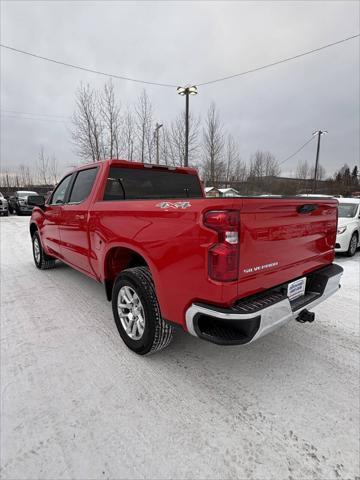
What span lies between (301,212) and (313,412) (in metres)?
1.52

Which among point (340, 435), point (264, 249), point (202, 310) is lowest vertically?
point (340, 435)

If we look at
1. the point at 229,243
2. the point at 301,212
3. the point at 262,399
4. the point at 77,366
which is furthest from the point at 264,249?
the point at 77,366

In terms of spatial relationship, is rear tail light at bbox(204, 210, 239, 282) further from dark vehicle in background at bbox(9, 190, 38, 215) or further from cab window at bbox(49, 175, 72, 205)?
dark vehicle in background at bbox(9, 190, 38, 215)

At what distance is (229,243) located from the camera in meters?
1.86

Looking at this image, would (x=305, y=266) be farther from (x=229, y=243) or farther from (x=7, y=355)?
(x=7, y=355)

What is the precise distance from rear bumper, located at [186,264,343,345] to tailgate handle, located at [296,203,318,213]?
64cm

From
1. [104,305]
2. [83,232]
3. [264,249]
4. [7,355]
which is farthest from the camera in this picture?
[104,305]

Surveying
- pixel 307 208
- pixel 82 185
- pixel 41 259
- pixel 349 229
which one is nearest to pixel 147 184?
pixel 82 185

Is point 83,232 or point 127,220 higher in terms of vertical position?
point 127,220

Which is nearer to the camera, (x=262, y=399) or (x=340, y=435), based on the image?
(x=340, y=435)

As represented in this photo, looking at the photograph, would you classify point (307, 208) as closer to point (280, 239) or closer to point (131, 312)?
point (280, 239)

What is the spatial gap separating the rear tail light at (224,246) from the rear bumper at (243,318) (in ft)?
0.76

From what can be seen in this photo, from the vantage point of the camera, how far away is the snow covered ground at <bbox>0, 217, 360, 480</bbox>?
1698 millimetres

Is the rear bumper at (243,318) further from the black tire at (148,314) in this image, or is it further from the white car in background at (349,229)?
the white car in background at (349,229)
